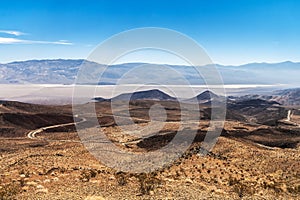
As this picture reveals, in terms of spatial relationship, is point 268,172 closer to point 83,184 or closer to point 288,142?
point 83,184

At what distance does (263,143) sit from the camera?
54.5m

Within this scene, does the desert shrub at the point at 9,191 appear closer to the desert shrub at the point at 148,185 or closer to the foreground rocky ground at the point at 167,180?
the foreground rocky ground at the point at 167,180

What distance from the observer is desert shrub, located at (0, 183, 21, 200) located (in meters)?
15.6

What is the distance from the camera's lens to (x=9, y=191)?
54.3 ft

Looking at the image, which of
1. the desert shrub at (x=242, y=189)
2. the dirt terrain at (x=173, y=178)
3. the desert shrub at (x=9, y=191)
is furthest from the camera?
the desert shrub at (x=242, y=189)

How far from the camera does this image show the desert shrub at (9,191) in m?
15.6

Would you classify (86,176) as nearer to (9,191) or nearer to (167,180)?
(167,180)

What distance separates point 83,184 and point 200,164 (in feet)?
40.4

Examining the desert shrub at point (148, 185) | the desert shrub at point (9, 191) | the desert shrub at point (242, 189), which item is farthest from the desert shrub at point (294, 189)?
the desert shrub at point (9, 191)

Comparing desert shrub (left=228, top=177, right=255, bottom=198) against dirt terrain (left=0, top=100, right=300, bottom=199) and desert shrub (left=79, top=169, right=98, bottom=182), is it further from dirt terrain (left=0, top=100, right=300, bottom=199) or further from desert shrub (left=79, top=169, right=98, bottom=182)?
desert shrub (left=79, top=169, right=98, bottom=182)

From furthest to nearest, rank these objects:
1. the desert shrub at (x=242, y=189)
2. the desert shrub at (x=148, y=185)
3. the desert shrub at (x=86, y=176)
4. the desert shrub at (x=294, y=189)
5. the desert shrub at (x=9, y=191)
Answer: the desert shrub at (x=294, y=189) < the desert shrub at (x=86, y=176) < the desert shrub at (x=242, y=189) < the desert shrub at (x=148, y=185) < the desert shrub at (x=9, y=191)

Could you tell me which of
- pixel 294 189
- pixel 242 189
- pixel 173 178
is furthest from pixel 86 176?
pixel 294 189

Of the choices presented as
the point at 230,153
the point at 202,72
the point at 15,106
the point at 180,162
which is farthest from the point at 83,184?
the point at 15,106

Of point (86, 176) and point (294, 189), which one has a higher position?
point (86, 176)
